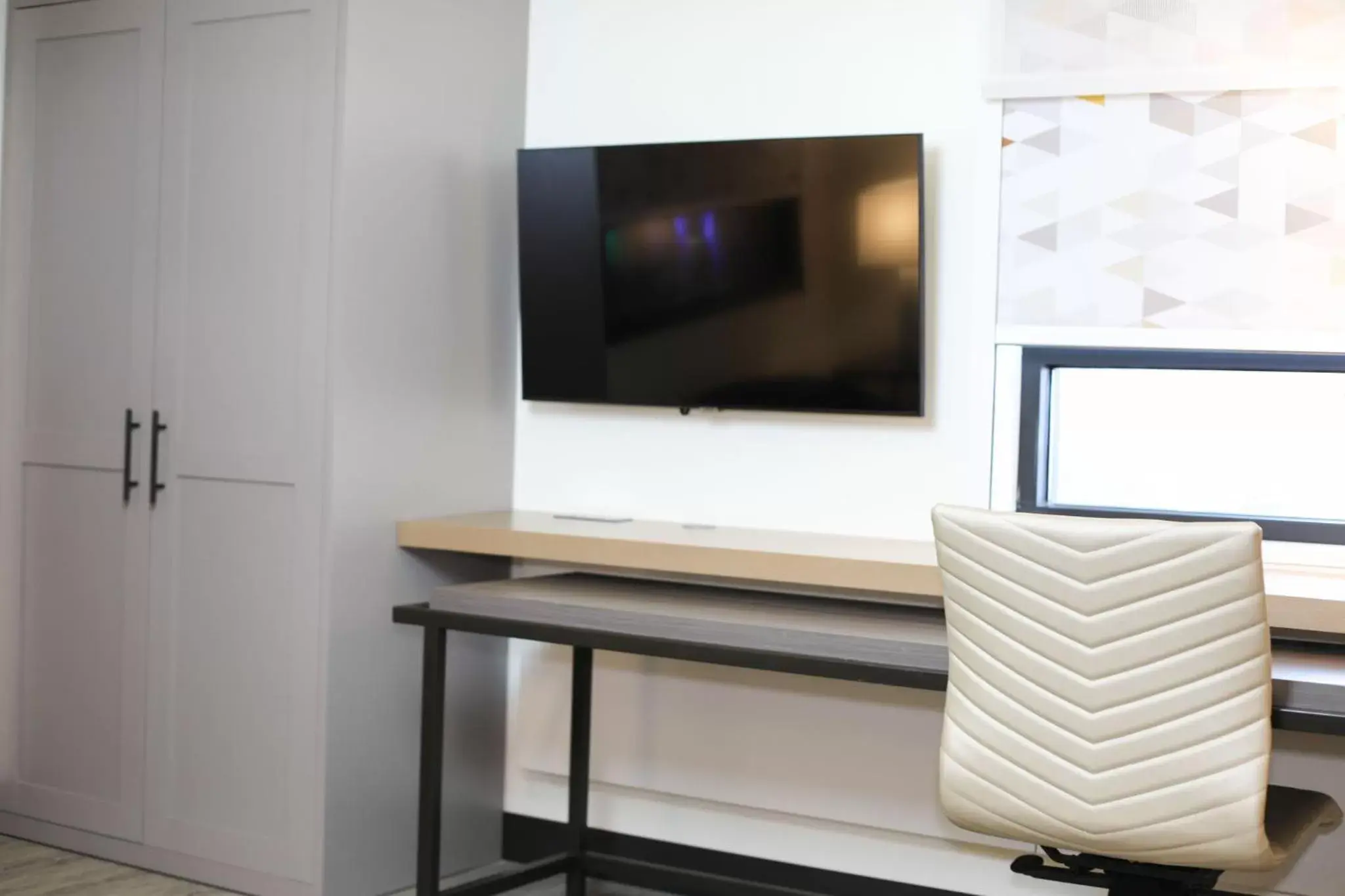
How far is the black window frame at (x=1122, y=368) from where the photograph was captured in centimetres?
291

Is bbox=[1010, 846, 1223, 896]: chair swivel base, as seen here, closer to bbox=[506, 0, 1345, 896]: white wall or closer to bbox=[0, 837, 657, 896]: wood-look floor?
bbox=[506, 0, 1345, 896]: white wall

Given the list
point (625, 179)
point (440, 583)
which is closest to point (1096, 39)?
point (625, 179)

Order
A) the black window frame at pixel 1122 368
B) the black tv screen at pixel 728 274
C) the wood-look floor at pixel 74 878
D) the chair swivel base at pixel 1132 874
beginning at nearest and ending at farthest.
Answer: the chair swivel base at pixel 1132 874, the black window frame at pixel 1122 368, the black tv screen at pixel 728 274, the wood-look floor at pixel 74 878

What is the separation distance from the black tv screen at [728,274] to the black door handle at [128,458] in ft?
3.04

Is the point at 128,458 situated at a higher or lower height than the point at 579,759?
higher

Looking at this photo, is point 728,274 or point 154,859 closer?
point 728,274

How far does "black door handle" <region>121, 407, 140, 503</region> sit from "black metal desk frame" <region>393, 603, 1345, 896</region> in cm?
83

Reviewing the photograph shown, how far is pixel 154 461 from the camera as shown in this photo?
342cm

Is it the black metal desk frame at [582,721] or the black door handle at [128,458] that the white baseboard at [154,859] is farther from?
the black door handle at [128,458]

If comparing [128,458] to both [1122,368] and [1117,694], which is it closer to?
[1122,368]

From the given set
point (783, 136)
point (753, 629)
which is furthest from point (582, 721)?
point (783, 136)

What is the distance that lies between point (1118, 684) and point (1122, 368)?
111cm

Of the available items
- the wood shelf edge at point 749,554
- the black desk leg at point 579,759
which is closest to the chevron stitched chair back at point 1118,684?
the wood shelf edge at point 749,554

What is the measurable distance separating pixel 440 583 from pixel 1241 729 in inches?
76.8
